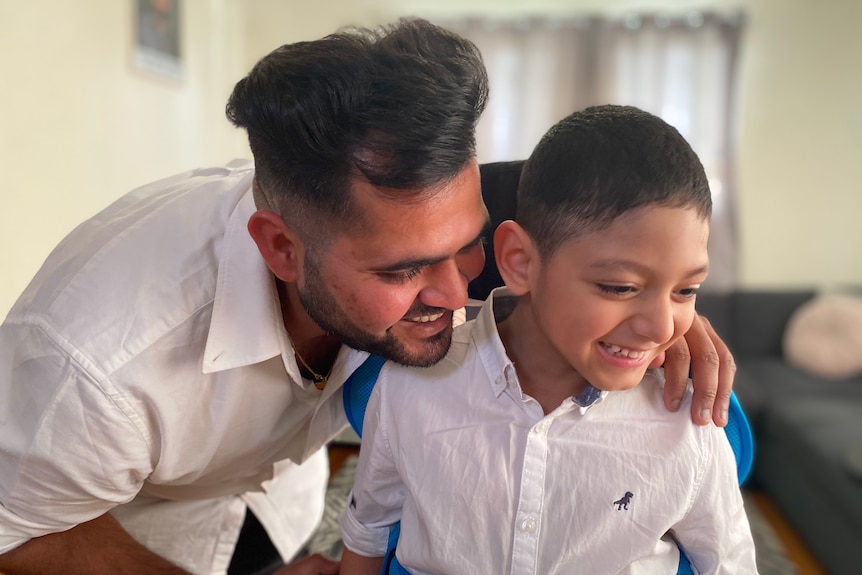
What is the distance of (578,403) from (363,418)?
32cm

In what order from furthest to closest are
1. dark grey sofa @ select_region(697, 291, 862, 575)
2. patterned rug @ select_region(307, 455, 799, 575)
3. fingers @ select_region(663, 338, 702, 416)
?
dark grey sofa @ select_region(697, 291, 862, 575), patterned rug @ select_region(307, 455, 799, 575), fingers @ select_region(663, 338, 702, 416)

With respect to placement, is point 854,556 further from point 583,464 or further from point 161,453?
point 161,453

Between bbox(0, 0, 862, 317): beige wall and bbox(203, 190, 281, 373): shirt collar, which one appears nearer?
bbox(203, 190, 281, 373): shirt collar

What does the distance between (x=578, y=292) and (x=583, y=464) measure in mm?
217

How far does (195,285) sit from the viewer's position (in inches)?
35.7

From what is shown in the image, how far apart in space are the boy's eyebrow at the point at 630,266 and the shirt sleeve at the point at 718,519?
0.69ft

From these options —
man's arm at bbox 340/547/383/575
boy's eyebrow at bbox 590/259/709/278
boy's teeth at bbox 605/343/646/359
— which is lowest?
man's arm at bbox 340/547/383/575

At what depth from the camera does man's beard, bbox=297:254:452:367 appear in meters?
0.82

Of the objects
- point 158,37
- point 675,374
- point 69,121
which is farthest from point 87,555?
point 158,37

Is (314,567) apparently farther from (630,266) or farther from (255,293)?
(630,266)

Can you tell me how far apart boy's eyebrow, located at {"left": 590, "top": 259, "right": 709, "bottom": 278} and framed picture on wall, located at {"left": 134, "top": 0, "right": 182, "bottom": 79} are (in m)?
2.23

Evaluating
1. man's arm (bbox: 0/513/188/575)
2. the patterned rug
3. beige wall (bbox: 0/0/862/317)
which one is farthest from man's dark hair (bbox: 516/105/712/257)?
beige wall (bbox: 0/0/862/317)

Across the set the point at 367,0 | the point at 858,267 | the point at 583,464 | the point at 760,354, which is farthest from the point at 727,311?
the point at 583,464

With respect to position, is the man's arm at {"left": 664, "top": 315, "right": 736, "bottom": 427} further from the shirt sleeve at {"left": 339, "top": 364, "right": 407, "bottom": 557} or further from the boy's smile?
the shirt sleeve at {"left": 339, "top": 364, "right": 407, "bottom": 557}
